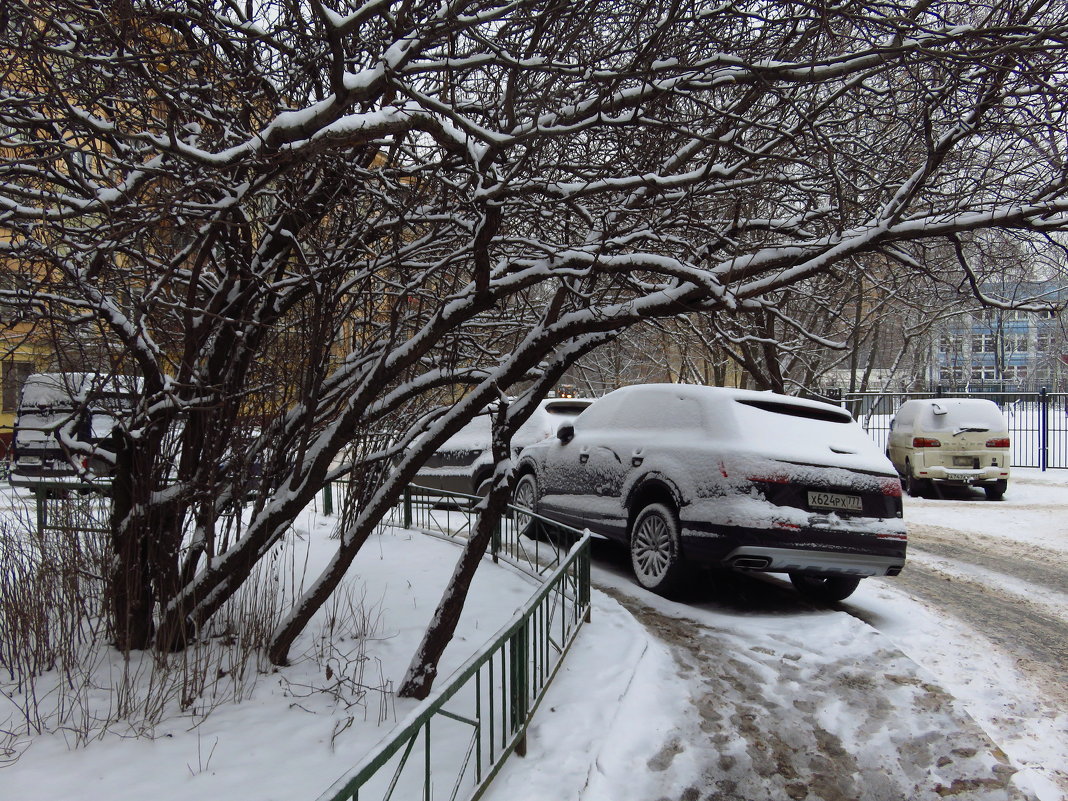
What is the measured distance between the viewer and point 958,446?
13492 mm

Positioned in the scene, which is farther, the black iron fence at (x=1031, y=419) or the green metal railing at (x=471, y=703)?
the black iron fence at (x=1031, y=419)

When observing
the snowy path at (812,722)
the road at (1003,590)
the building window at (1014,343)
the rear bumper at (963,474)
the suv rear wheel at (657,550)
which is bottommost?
the snowy path at (812,722)

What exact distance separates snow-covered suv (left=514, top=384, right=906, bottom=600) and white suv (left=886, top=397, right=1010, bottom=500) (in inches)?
Result: 307

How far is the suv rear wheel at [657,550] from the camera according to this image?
20.8ft

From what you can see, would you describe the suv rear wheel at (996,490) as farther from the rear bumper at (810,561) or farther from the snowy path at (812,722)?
the snowy path at (812,722)

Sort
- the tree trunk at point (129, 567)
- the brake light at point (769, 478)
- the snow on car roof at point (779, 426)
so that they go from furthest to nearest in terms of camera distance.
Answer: the snow on car roof at point (779, 426) < the brake light at point (769, 478) < the tree trunk at point (129, 567)

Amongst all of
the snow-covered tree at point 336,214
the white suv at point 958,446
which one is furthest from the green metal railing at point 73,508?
the white suv at point 958,446

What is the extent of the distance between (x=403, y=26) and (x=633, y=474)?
4.53 m

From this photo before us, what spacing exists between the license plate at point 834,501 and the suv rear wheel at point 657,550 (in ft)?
3.64

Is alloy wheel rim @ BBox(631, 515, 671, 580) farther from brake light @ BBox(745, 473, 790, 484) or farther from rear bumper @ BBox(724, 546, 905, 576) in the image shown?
brake light @ BBox(745, 473, 790, 484)

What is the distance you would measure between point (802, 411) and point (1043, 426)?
14.8m

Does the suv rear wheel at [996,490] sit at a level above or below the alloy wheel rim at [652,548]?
above

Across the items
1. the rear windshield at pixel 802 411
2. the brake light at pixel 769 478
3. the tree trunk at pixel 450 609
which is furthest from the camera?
the rear windshield at pixel 802 411

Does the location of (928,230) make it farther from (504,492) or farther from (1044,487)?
(1044,487)
